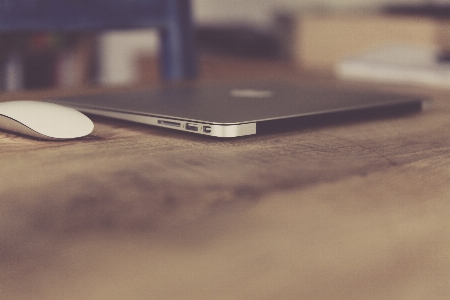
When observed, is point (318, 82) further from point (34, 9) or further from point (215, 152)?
point (215, 152)

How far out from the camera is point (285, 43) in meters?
2.20

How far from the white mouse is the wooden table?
1cm

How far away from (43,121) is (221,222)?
23 centimetres

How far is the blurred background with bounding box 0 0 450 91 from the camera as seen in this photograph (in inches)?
54.9

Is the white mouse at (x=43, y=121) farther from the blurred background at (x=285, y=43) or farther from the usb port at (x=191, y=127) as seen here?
the blurred background at (x=285, y=43)

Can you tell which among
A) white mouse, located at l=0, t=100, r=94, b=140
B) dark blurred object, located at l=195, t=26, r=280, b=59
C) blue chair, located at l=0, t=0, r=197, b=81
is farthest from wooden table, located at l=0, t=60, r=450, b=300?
dark blurred object, located at l=195, t=26, r=280, b=59

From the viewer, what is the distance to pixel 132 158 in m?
0.43

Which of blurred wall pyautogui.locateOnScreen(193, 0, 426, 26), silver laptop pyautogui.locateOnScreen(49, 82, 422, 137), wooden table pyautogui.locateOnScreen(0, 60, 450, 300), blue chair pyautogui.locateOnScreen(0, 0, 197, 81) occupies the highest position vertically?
blurred wall pyautogui.locateOnScreen(193, 0, 426, 26)

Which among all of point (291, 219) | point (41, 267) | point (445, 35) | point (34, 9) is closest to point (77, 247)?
point (41, 267)

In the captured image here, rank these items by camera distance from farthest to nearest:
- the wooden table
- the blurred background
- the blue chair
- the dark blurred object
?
the dark blurred object
the blurred background
the blue chair
the wooden table

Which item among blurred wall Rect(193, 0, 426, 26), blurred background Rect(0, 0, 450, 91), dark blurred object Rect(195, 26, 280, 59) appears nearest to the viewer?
blurred background Rect(0, 0, 450, 91)

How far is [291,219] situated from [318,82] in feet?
2.65

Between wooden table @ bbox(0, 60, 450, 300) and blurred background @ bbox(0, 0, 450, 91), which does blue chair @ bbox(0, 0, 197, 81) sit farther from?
wooden table @ bbox(0, 60, 450, 300)

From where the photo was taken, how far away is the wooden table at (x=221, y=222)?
1.07 feet
